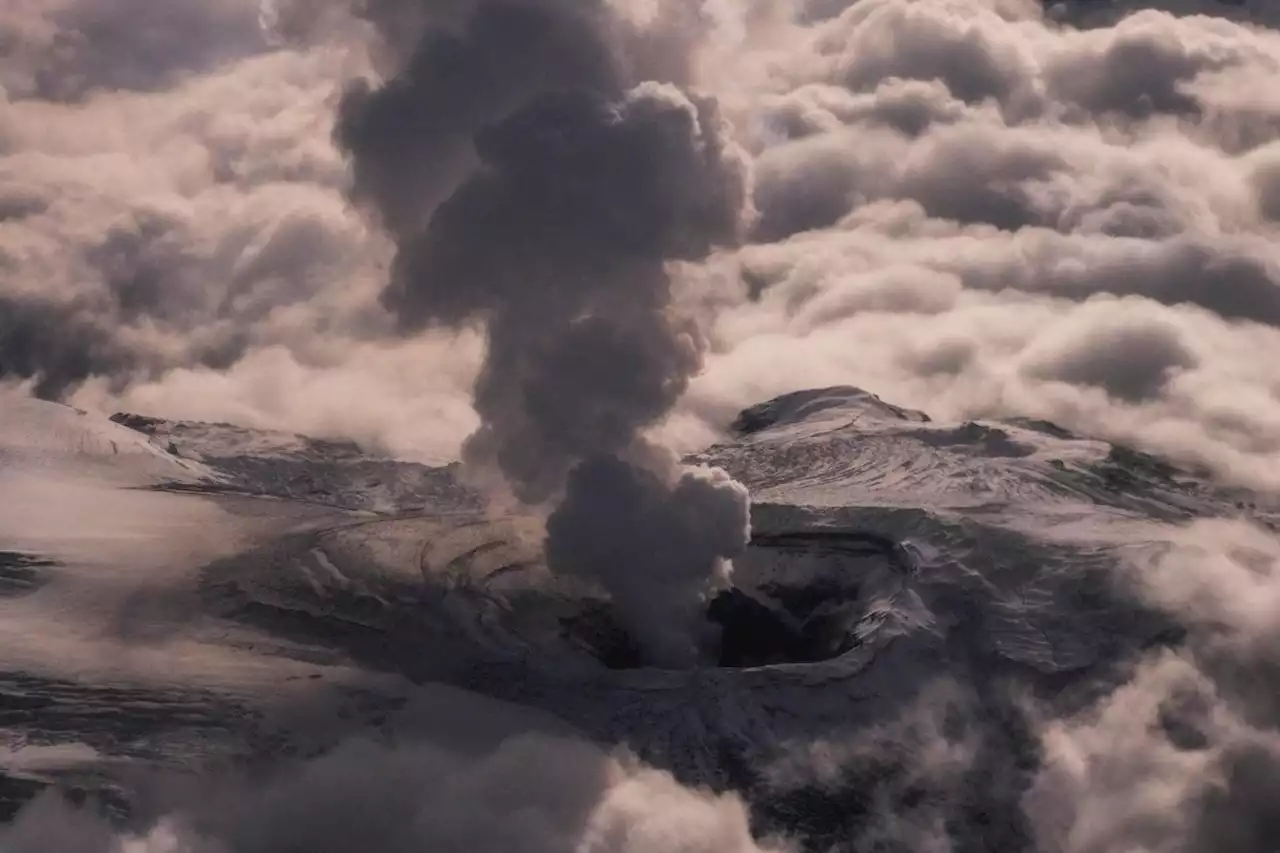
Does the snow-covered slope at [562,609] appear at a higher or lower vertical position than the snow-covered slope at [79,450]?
lower

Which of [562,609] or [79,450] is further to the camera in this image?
[79,450]

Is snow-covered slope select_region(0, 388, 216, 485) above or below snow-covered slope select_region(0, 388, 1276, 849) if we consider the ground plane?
above

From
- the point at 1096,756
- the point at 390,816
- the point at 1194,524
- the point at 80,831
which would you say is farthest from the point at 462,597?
the point at 1194,524

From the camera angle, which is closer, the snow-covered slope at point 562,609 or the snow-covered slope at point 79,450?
the snow-covered slope at point 562,609

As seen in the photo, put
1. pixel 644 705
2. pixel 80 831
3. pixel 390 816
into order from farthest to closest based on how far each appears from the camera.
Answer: pixel 644 705 < pixel 390 816 < pixel 80 831

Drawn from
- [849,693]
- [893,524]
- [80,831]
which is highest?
[893,524]

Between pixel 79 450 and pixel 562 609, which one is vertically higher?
pixel 79 450

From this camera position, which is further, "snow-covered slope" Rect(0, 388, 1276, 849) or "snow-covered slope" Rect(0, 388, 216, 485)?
"snow-covered slope" Rect(0, 388, 216, 485)

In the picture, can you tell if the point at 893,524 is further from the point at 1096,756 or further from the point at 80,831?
the point at 80,831
